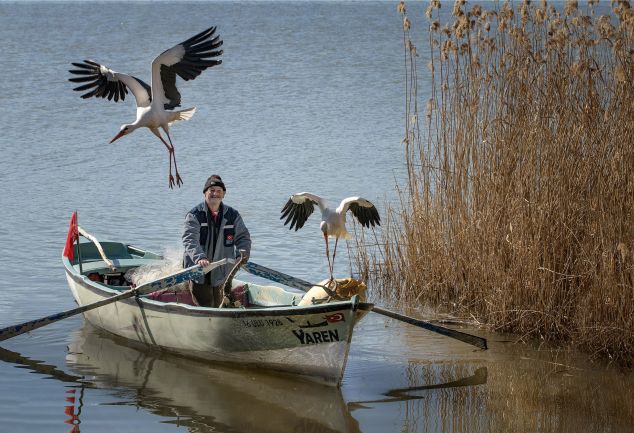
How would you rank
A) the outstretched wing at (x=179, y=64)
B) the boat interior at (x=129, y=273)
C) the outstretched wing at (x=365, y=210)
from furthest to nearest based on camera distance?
the boat interior at (x=129, y=273) < the outstretched wing at (x=179, y=64) < the outstretched wing at (x=365, y=210)

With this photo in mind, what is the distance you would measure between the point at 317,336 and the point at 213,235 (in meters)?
1.37

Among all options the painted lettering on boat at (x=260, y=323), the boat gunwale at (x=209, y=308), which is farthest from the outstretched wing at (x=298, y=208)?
the painted lettering on boat at (x=260, y=323)

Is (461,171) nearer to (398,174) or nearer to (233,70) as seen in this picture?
(398,174)

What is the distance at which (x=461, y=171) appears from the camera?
395 inches

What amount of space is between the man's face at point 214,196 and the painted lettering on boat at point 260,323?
3.37ft

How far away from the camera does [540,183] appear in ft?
30.1

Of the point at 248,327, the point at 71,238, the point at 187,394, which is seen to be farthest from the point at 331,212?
the point at 71,238

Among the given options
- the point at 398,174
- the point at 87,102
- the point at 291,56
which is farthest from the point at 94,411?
the point at 291,56

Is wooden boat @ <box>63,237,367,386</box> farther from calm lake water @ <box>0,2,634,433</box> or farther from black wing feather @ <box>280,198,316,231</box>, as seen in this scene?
black wing feather @ <box>280,198,316,231</box>

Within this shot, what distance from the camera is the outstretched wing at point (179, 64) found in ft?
31.4

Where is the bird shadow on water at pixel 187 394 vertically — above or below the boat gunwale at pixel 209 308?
below

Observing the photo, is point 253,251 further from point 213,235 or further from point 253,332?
point 253,332

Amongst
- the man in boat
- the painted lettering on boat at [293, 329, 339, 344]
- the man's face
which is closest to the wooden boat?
the painted lettering on boat at [293, 329, 339, 344]

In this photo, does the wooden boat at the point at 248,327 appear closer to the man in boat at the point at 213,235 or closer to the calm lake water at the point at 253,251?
the calm lake water at the point at 253,251
